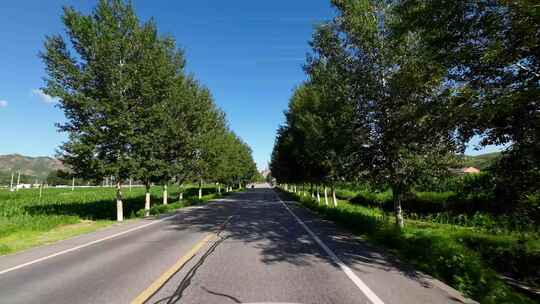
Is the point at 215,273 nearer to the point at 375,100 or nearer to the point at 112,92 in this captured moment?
the point at 375,100

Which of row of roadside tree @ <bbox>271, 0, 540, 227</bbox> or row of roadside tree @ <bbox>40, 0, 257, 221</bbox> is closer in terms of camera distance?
row of roadside tree @ <bbox>271, 0, 540, 227</bbox>

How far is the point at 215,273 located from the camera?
21.3ft

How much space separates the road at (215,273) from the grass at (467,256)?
47cm

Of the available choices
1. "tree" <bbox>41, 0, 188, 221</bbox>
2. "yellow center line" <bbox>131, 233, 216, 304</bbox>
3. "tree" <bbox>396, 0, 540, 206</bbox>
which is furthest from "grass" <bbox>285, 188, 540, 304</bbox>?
"tree" <bbox>41, 0, 188, 221</bbox>

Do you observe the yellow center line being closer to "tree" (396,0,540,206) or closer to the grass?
the grass

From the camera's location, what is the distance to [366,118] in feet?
38.9

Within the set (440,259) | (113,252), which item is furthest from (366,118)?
(113,252)

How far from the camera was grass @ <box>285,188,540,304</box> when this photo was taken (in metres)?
5.53

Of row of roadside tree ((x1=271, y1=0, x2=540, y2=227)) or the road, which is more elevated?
row of roadside tree ((x1=271, y1=0, x2=540, y2=227))

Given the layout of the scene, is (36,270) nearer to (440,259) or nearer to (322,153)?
(440,259)

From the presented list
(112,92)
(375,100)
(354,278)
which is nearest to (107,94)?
(112,92)

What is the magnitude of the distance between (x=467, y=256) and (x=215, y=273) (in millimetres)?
5114

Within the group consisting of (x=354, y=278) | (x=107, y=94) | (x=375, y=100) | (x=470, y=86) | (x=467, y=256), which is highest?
(x=107, y=94)

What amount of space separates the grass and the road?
1.56 feet
